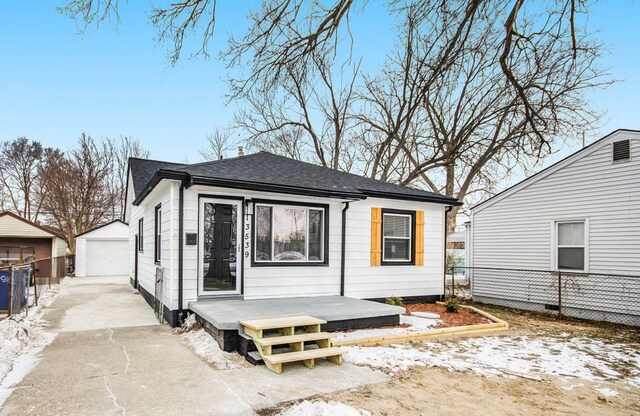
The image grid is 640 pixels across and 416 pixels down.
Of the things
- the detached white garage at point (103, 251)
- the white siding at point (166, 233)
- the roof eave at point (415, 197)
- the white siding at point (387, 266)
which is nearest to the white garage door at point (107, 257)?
the detached white garage at point (103, 251)

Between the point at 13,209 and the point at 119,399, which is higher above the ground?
the point at 13,209

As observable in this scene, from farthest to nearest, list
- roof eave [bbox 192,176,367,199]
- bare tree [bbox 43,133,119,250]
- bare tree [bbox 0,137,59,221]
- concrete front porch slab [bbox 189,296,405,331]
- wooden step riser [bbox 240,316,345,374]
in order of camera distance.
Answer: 1. bare tree [bbox 0,137,59,221]
2. bare tree [bbox 43,133,119,250]
3. roof eave [bbox 192,176,367,199]
4. concrete front porch slab [bbox 189,296,405,331]
5. wooden step riser [bbox 240,316,345,374]

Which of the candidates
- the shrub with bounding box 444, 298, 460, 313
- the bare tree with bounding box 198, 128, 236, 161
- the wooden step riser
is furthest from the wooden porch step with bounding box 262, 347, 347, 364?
the bare tree with bounding box 198, 128, 236, 161

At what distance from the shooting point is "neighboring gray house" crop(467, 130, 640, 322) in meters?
8.34

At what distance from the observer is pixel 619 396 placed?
13.1 ft

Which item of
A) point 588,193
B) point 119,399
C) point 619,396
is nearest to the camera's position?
point 119,399

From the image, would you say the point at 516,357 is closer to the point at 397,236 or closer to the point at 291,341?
the point at 291,341

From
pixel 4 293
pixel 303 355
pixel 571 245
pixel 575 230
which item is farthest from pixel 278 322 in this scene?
pixel 575 230

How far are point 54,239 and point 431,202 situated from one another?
17198 mm

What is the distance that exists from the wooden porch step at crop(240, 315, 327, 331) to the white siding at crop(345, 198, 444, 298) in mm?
3208

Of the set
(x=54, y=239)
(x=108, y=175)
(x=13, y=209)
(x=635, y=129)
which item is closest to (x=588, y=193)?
(x=635, y=129)

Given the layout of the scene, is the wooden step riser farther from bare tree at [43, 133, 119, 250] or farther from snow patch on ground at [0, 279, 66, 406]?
bare tree at [43, 133, 119, 250]

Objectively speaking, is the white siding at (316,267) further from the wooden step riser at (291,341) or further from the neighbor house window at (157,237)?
the wooden step riser at (291,341)

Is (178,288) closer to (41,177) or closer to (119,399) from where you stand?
(119,399)
